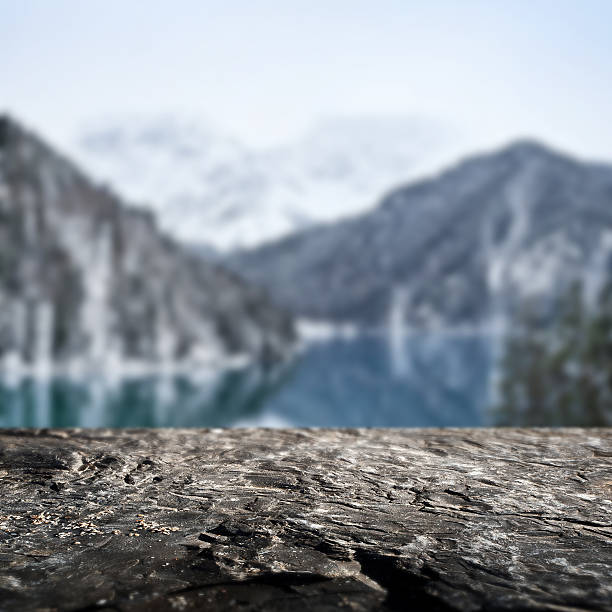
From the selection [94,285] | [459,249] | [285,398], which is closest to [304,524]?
[285,398]

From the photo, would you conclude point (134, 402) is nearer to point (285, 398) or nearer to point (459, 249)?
point (285, 398)

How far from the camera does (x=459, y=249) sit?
475 feet

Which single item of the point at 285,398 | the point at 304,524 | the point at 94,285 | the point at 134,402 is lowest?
the point at 285,398

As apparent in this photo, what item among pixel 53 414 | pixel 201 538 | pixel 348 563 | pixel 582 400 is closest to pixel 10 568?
pixel 201 538

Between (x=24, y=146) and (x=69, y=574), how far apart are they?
69638 mm

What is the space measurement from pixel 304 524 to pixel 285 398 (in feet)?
195

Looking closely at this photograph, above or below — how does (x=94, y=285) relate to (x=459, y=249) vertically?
below

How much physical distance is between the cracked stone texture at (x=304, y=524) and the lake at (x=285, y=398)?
29660mm

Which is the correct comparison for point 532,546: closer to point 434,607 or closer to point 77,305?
point 434,607

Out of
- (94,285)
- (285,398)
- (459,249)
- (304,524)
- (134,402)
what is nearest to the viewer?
(304,524)

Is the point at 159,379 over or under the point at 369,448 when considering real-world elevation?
under

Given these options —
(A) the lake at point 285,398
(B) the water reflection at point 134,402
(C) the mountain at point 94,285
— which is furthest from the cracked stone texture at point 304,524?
(C) the mountain at point 94,285

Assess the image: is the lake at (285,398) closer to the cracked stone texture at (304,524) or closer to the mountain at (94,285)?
the mountain at (94,285)

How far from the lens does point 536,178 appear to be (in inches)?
6147
